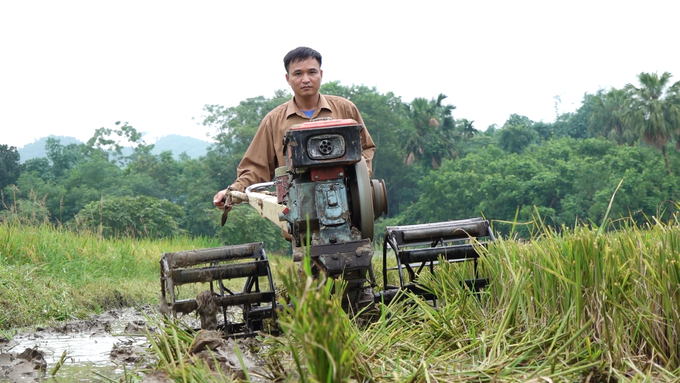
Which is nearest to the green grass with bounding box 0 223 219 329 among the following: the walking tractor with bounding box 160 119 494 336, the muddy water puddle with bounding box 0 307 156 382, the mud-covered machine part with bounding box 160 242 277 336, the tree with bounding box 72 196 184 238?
the muddy water puddle with bounding box 0 307 156 382

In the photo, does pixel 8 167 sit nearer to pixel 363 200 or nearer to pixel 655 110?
pixel 655 110

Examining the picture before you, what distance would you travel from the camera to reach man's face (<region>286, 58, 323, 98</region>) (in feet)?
18.9

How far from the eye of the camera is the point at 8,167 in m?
60.9

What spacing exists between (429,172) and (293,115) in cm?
6134

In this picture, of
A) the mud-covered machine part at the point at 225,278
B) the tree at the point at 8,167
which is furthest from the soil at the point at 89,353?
the tree at the point at 8,167

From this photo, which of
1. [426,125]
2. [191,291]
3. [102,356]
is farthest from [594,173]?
[102,356]

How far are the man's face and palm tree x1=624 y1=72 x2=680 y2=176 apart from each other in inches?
1974

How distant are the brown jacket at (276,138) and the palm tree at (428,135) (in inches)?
2426

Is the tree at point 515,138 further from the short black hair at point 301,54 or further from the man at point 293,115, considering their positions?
the short black hair at point 301,54

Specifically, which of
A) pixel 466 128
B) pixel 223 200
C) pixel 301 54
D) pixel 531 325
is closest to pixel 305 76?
pixel 301 54

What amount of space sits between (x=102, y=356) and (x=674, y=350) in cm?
373

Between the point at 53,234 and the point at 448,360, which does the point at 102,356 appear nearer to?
the point at 448,360

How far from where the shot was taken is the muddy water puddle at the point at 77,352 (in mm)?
4633

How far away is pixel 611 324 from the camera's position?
354 cm
